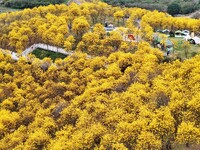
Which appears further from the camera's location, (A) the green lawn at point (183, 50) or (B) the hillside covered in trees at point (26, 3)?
(B) the hillside covered in trees at point (26, 3)

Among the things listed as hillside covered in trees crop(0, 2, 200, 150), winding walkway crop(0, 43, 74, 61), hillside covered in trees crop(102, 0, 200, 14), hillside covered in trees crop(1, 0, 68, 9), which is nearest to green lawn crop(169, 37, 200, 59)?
hillside covered in trees crop(0, 2, 200, 150)

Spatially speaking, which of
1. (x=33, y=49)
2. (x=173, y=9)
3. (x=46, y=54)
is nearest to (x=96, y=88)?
(x=46, y=54)

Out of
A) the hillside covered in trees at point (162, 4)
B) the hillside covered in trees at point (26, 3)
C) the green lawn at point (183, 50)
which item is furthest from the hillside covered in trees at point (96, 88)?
the hillside covered in trees at point (26, 3)

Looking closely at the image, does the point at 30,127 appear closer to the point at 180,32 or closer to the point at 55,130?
the point at 55,130

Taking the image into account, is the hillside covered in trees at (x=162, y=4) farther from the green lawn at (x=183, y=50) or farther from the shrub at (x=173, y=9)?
the green lawn at (x=183, y=50)

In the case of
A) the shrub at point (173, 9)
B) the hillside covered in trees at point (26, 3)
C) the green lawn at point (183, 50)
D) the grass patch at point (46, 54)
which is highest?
the shrub at point (173, 9)

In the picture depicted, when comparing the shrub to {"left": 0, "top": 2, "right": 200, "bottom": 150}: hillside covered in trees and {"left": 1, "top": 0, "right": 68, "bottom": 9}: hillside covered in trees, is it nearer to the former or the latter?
{"left": 0, "top": 2, "right": 200, "bottom": 150}: hillside covered in trees

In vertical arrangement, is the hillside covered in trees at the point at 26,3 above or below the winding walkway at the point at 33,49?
above

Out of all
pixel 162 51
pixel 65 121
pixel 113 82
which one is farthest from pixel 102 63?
pixel 65 121

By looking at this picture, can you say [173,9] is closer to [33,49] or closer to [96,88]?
[33,49]
